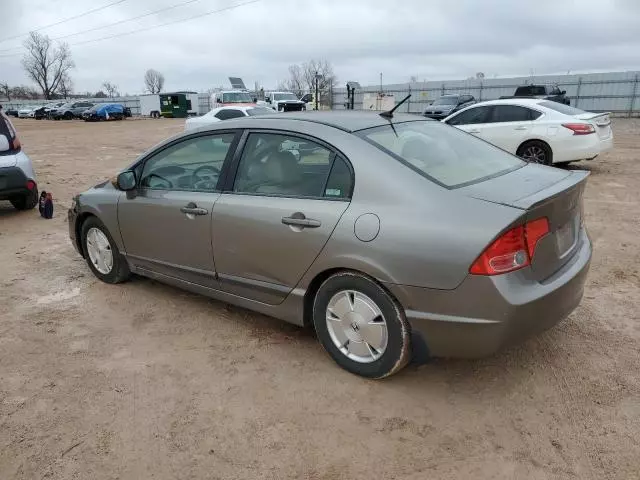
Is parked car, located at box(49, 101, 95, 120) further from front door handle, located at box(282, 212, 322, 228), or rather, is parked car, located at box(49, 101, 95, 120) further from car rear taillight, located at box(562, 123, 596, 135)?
front door handle, located at box(282, 212, 322, 228)

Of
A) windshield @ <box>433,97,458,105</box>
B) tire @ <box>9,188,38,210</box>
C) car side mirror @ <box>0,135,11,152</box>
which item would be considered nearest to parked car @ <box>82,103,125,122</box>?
windshield @ <box>433,97,458,105</box>

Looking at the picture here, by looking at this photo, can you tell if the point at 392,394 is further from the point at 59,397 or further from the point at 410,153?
the point at 59,397

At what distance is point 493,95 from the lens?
114 feet

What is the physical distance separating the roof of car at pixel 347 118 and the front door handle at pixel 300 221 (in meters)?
0.61

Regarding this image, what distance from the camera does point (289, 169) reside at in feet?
11.0

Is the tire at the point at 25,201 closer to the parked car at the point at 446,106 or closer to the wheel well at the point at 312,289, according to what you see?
the wheel well at the point at 312,289

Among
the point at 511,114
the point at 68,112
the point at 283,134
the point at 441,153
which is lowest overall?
the point at 68,112

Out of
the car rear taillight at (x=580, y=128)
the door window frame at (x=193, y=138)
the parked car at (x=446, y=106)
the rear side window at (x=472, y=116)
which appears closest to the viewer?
the door window frame at (x=193, y=138)

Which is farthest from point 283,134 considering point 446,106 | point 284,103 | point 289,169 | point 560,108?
point 284,103

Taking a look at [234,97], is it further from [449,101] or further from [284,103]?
[449,101]

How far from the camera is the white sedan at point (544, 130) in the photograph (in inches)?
368

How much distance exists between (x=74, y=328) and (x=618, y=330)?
12.9 feet

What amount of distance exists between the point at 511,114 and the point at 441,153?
761 cm

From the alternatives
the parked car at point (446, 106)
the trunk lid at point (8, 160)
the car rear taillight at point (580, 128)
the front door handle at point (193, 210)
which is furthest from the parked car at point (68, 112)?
the front door handle at point (193, 210)
